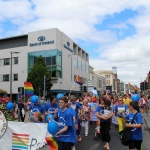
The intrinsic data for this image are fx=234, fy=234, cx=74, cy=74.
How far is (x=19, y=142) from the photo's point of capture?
20.6 feet

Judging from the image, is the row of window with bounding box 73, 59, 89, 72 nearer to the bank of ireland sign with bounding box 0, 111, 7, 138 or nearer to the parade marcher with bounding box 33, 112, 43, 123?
the parade marcher with bounding box 33, 112, 43, 123

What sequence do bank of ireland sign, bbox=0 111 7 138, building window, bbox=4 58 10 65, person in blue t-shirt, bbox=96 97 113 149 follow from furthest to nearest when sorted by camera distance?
1. building window, bbox=4 58 10 65
2. person in blue t-shirt, bbox=96 97 113 149
3. bank of ireland sign, bbox=0 111 7 138

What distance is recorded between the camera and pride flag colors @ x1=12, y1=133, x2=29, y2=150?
6.25 metres

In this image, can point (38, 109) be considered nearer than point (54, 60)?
Yes

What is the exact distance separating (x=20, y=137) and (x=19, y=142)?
0.13 m

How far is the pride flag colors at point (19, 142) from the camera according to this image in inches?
246

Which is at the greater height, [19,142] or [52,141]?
[52,141]

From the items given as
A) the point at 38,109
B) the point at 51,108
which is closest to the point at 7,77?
the point at 51,108

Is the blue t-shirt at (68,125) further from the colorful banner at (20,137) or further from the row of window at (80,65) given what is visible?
the row of window at (80,65)

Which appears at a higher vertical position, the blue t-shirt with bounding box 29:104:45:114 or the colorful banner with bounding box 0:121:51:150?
the blue t-shirt with bounding box 29:104:45:114

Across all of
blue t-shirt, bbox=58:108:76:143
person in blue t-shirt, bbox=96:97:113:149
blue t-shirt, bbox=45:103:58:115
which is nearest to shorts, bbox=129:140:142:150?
blue t-shirt, bbox=58:108:76:143

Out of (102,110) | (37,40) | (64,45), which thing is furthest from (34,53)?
(102,110)

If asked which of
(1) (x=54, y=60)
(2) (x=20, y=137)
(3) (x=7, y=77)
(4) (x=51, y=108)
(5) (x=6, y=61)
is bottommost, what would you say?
(2) (x=20, y=137)

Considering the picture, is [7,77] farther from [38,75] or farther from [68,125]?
[68,125]
